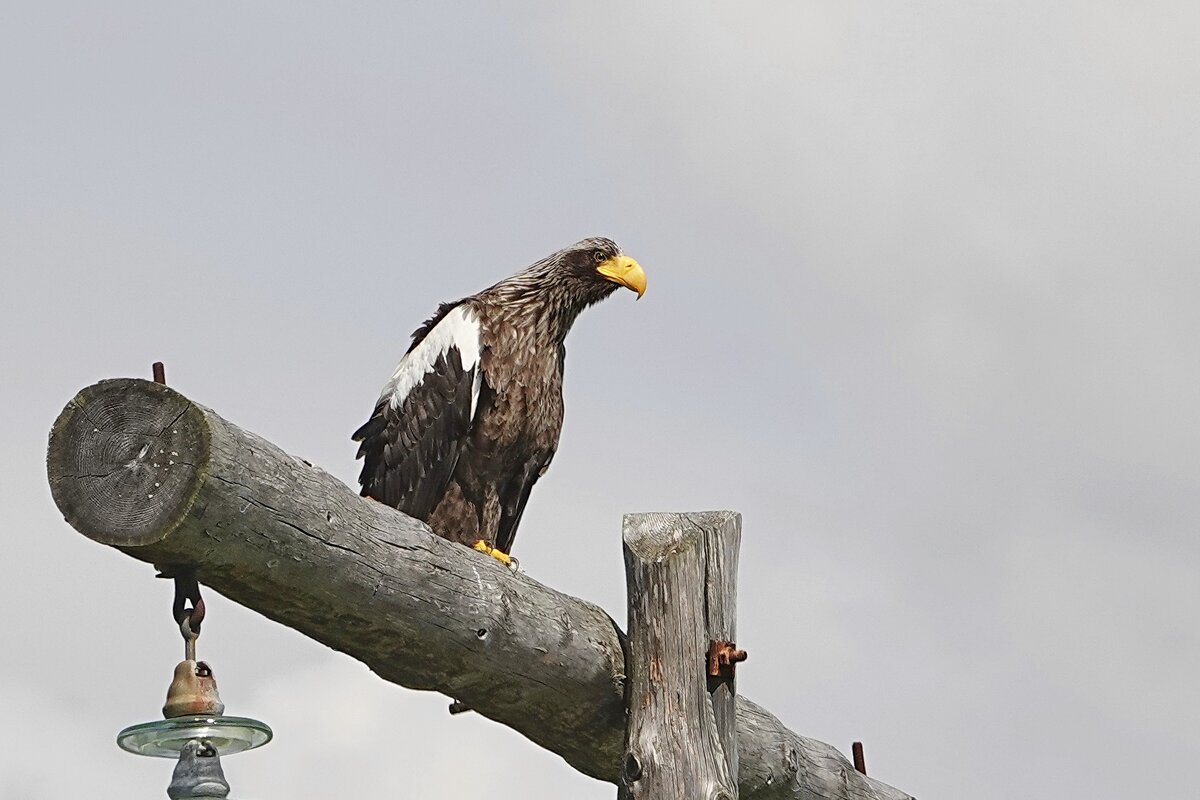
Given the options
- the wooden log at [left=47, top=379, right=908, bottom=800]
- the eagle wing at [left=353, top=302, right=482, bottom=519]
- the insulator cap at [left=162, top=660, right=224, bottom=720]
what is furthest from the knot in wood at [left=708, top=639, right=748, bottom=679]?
the eagle wing at [left=353, top=302, right=482, bottom=519]

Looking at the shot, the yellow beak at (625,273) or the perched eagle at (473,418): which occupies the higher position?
the yellow beak at (625,273)

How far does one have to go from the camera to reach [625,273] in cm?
682

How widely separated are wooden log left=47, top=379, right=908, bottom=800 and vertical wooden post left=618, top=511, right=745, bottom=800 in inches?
3.9

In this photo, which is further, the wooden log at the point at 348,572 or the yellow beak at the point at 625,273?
the yellow beak at the point at 625,273

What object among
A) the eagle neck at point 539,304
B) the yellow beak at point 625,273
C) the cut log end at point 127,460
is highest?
the yellow beak at point 625,273

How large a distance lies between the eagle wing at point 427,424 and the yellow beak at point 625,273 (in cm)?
75

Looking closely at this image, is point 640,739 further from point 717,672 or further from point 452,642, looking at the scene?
point 452,642

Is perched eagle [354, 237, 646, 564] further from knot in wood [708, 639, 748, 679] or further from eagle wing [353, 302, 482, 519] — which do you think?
knot in wood [708, 639, 748, 679]

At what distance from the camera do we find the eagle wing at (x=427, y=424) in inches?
238

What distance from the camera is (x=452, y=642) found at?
148 inches

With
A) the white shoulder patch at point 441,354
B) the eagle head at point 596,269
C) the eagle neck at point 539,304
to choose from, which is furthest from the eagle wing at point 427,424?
the eagle head at point 596,269

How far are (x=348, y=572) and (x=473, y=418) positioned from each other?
2.74 metres

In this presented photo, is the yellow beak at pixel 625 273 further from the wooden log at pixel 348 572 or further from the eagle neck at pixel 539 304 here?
the wooden log at pixel 348 572

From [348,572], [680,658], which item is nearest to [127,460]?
[348,572]
